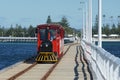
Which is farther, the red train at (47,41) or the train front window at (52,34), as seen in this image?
the train front window at (52,34)

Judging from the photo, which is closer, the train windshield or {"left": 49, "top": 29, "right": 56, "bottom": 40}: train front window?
the train windshield

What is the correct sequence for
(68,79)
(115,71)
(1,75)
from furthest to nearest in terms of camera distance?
1. (1,75)
2. (68,79)
3. (115,71)

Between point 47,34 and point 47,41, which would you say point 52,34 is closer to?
point 47,34

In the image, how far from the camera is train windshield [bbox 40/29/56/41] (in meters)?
37.0

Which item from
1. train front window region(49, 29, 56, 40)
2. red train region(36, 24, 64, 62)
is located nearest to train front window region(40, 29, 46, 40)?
red train region(36, 24, 64, 62)

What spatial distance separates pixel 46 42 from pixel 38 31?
3.22 ft

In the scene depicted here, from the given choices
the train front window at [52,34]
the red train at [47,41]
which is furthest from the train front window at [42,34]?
the train front window at [52,34]

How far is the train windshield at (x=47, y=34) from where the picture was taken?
37.0 metres

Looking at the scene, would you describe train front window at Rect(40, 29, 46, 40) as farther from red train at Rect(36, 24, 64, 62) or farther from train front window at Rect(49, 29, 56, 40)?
train front window at Rect(49, 29, 56, 40)

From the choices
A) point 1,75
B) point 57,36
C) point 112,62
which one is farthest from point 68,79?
point 57,36

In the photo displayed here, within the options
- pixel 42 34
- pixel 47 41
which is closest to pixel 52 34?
pixel 47 41

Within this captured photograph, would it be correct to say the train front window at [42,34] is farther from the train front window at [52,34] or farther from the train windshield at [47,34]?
the train front window at [52,34]

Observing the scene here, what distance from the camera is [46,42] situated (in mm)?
37188

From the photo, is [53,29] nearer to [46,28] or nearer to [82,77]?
[46,28]
